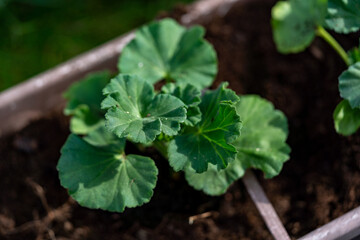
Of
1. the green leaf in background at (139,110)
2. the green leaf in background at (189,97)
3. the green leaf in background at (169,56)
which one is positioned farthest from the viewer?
the green leaf in background at (169,56)

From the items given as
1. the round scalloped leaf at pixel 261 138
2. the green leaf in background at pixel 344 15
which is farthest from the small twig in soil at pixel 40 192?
the green leaf in background at pixel 344 15

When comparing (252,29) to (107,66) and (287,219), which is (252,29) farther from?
(287,219)

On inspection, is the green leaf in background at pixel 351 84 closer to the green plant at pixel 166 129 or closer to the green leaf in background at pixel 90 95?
the green plant at pixel 166 129

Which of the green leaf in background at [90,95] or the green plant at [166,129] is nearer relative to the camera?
the green plant at [166,129]

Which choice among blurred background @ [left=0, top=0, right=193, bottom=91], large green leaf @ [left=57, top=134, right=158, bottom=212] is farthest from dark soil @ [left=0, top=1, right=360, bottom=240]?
blurred background @ [left=0, top=0, right=193, bottom=91]

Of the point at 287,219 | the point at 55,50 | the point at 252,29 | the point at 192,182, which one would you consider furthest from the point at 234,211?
the point at 55,50

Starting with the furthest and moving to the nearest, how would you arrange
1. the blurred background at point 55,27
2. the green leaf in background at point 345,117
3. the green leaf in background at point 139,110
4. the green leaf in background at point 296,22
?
the blurred background at point 55,27 → the green leaf in background at point 296,22 → the green leaf in background at point 345,117 → the green leaf in background at point 139,110

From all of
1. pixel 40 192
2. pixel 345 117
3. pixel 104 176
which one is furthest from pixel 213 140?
pixel 40 192

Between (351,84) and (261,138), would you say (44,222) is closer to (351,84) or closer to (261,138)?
(261,138)

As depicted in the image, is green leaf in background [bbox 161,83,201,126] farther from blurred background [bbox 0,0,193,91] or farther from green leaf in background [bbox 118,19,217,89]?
blurred background [bbox 0,0,193,91]

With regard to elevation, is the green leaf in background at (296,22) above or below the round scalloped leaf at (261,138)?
above
